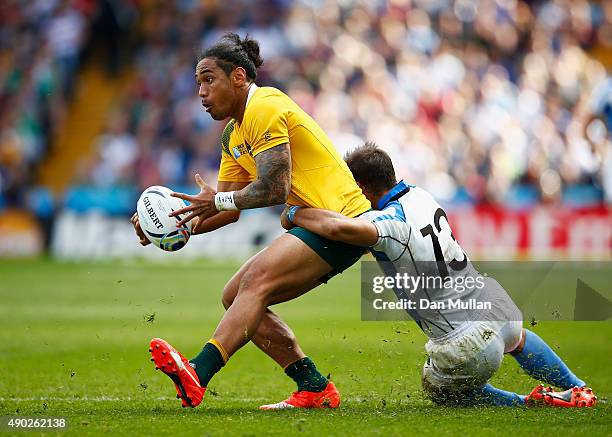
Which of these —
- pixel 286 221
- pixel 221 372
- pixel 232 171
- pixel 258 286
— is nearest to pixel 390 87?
pixel 221 372

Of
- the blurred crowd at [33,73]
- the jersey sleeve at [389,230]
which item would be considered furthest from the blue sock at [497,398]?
the blurred crowd at [33,73]

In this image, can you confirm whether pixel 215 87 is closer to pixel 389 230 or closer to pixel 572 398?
pixel 389 230

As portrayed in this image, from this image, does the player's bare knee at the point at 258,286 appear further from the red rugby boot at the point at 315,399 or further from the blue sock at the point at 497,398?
the blue sock at the point at 497,398

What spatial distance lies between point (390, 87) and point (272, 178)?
14.3m

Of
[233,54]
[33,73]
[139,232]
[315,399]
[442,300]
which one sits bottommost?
[315,399]

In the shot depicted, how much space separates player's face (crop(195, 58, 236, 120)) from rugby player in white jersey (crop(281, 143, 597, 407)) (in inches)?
28.9

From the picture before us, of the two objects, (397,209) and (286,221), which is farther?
(286,221)

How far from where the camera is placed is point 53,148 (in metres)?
22.3

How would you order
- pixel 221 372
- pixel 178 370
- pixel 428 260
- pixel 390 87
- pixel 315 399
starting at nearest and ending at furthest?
1. pixel 178 370
2. pixel 428 260
3. pixel 315 399
4. pixel 221 372
5. pixel 390 87

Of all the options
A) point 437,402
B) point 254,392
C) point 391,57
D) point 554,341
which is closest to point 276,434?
point 437,402

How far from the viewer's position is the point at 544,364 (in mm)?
6109

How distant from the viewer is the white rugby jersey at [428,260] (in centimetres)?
586

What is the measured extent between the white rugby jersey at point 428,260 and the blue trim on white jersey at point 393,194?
89 millimetres

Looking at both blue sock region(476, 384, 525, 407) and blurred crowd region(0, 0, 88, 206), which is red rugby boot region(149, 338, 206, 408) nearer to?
blue sock region(476, 384, 525, 407)
